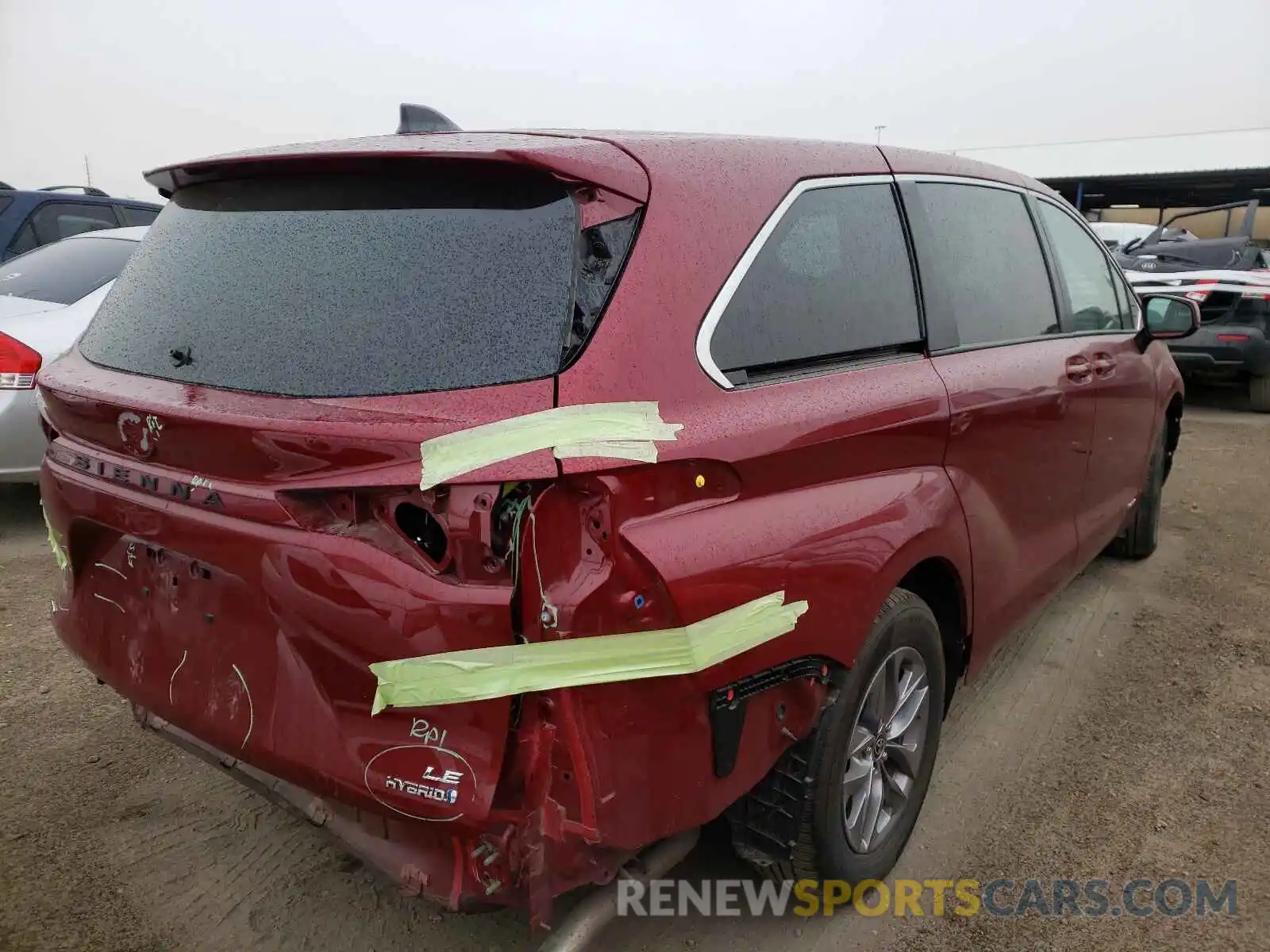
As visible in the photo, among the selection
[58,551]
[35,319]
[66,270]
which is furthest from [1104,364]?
[66,270]

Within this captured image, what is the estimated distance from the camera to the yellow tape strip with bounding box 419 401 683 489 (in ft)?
5.12

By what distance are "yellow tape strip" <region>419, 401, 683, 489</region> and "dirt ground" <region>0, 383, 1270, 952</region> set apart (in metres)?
0.98

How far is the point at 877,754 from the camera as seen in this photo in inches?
94.1

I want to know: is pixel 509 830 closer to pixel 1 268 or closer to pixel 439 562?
pixel 439 562

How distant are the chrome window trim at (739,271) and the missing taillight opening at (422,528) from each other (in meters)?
0.60

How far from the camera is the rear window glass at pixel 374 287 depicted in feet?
5.58

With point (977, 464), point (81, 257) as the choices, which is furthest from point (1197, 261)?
point (81, 257)

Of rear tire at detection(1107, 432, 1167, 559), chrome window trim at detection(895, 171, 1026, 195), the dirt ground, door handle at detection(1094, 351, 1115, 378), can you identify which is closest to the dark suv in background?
the dirt ground

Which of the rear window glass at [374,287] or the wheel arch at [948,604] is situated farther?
the wheel arch at [948,604]

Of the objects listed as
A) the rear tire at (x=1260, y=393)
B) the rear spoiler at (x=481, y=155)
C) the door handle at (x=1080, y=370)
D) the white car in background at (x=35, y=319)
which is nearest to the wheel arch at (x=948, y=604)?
the door handle at (x=1080, y=370)

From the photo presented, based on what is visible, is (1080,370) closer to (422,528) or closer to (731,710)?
(731,710)

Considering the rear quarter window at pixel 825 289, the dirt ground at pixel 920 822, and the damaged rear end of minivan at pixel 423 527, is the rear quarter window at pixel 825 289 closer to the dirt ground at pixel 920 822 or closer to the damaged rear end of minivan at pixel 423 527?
the damaged rear end of minivan at pixel 423 527

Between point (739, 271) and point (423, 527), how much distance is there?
85 cm

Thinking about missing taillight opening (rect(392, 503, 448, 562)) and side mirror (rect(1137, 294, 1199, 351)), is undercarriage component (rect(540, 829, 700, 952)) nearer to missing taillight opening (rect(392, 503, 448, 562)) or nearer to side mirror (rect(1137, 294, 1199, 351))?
missing taillight opening (rect(392, 503, 448, 562))
